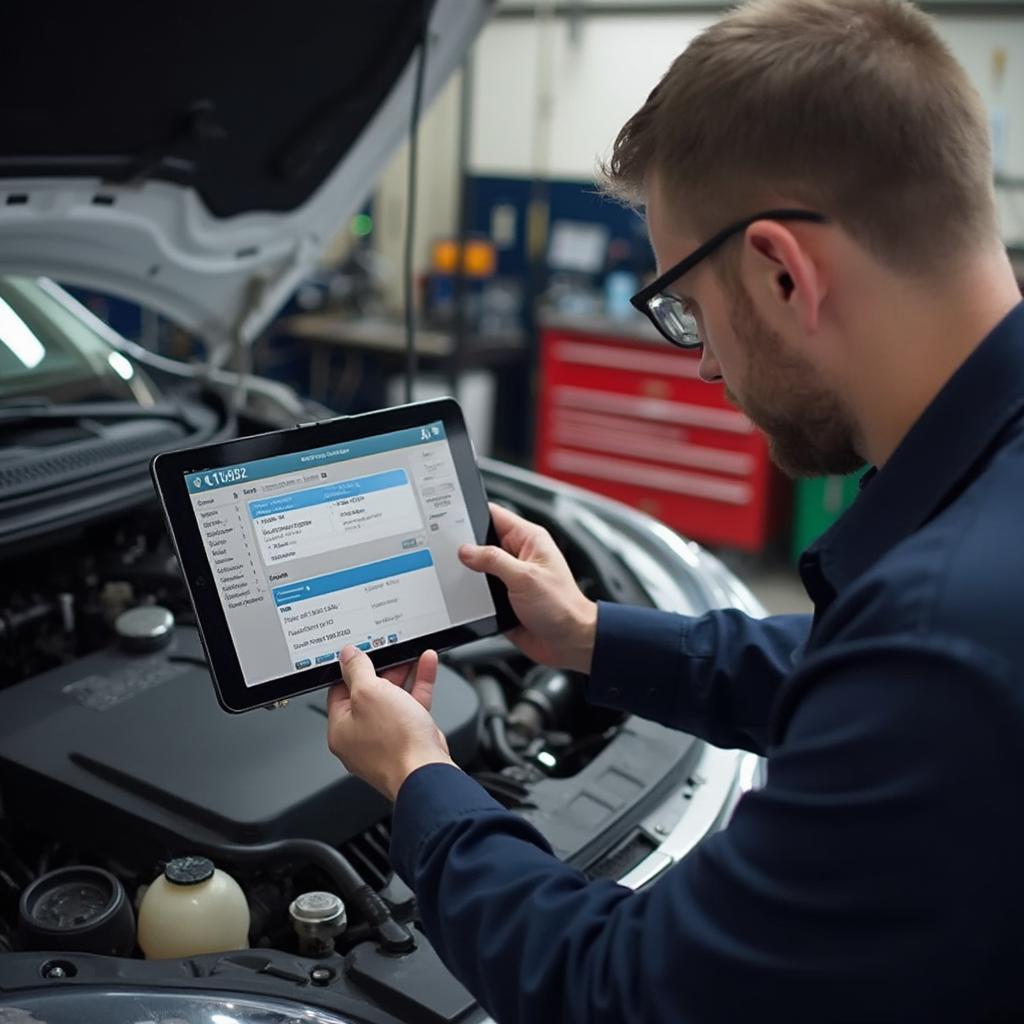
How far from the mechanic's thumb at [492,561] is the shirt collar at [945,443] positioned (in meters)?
0.41

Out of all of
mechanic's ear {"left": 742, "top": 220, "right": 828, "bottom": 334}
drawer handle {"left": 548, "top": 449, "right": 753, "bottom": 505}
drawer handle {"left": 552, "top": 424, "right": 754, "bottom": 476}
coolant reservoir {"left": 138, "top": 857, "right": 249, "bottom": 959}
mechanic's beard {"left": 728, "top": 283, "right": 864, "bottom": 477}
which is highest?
mechanic's ear {"left": 742, "top": 220, "right": 828, "bottom": 334}

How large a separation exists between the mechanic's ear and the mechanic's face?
0.01 metres

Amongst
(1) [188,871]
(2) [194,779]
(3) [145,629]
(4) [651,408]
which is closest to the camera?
(1) [188,871]

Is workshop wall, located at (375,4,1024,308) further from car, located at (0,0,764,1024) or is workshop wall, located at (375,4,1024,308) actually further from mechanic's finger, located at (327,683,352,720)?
mechanic's finger, located at (327,683,352,720)

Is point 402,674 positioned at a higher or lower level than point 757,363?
lower

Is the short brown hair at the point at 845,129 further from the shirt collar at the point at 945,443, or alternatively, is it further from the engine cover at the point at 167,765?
the engine cover at the point at 167,765

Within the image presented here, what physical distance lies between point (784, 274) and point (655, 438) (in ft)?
11.1

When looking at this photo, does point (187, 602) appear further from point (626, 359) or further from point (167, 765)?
point (626, 359)

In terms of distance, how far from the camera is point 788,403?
35.8 inches

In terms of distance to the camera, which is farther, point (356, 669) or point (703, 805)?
point (703, 805)

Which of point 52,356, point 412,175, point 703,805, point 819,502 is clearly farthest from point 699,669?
point 819,502

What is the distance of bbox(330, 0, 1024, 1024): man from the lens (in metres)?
0.66

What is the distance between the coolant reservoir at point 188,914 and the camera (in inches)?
39.1

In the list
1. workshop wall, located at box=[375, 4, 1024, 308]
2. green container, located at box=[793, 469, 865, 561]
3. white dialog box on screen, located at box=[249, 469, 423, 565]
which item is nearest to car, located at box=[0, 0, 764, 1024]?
white dialog box on screen, located at box=[249, 469, 423, 565]
